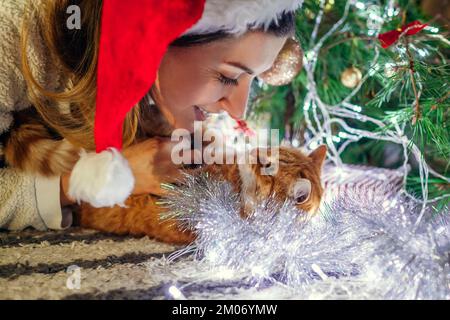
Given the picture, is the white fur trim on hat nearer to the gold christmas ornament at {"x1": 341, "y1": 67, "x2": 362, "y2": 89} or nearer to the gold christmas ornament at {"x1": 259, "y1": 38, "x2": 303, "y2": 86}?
the gold christmas ornament at {"x1": 259, "y1": 38, "x2": 303, "y2": 86}

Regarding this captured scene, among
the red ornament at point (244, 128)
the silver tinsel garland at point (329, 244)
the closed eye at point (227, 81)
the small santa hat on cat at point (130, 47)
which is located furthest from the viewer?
the red ornament at point (244, 128)

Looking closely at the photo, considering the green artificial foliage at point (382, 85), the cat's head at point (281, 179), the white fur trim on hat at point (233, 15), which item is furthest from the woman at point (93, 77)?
the green artificial foliage at point (382, 85)

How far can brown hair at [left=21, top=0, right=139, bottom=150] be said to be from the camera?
0.77 metres

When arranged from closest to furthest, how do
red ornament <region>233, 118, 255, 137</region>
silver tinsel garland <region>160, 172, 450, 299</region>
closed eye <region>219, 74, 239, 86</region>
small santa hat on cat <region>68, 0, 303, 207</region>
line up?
1. silver tinsel garland <region>160, 172, 450, 299</region>
2. small santa hat on cat <region>68, 0, 303, 207</region>
3. closed eye <region>219, 74, 239, 86</region>
4. red ornament <region>233, 118, 255, 137</region>

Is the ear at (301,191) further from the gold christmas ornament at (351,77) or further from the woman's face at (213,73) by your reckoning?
the gold christmas ornament at (351,77)

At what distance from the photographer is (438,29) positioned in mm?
870

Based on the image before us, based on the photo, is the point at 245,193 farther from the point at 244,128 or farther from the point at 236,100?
the point at 244,128

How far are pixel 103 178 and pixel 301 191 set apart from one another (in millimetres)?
330

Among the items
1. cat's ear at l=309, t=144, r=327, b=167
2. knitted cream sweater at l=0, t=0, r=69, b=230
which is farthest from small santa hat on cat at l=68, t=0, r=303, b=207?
cat's ear at l=309, t=144, r=327, b=167

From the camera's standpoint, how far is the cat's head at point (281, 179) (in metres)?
0.75

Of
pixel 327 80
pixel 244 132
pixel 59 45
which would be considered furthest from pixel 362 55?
pixel 59 45

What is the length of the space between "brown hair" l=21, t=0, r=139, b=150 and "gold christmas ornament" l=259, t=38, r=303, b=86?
0.93 ft

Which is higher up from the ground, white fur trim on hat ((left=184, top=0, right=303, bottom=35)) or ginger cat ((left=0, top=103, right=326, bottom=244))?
white fur trim on hat ((left=184, top=0, right=303, bottom=35))

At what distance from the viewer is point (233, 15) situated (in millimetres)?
724
